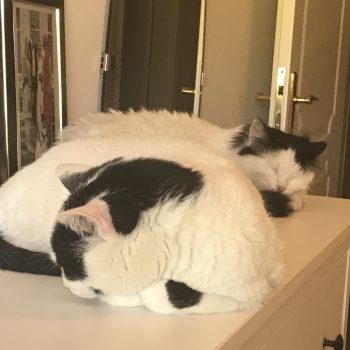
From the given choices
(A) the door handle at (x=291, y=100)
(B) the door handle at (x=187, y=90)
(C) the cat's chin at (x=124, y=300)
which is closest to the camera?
(C) the cat's chin at (x=124, y=300)

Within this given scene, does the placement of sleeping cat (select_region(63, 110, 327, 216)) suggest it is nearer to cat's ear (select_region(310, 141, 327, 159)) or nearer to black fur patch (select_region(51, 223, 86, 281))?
cat's ear (select_region(310, 141, 327, 159))

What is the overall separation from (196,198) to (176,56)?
1055mm

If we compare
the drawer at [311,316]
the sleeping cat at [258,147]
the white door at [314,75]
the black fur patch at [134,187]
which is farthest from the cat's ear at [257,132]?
the black fur patch at [134,187]

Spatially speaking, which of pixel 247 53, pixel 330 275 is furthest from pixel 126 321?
pixel 247 53

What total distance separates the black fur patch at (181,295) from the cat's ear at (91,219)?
0.35ft

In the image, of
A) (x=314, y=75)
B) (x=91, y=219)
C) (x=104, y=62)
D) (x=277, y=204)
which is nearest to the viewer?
(x=91, y=219)

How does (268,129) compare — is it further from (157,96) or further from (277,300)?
(277,300)

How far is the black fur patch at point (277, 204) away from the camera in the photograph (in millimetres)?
1215

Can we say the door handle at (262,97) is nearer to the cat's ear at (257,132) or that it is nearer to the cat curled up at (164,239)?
the cat's ear at (257,132)

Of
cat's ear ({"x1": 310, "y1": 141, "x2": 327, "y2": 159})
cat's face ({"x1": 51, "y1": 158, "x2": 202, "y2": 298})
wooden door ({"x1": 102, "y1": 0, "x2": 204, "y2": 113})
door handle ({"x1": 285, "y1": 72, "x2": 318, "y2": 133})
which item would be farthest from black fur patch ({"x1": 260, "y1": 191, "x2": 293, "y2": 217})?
door handle ({"x1": 285, "y1": 72, "x2": 318, "y2": 133})

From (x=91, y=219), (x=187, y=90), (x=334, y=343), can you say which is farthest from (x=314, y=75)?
(x=91, y=219)

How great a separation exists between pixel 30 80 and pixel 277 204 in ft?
1.95

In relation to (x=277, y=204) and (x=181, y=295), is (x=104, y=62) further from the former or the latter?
(x=181, y=295)

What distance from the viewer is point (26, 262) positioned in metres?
0.79
